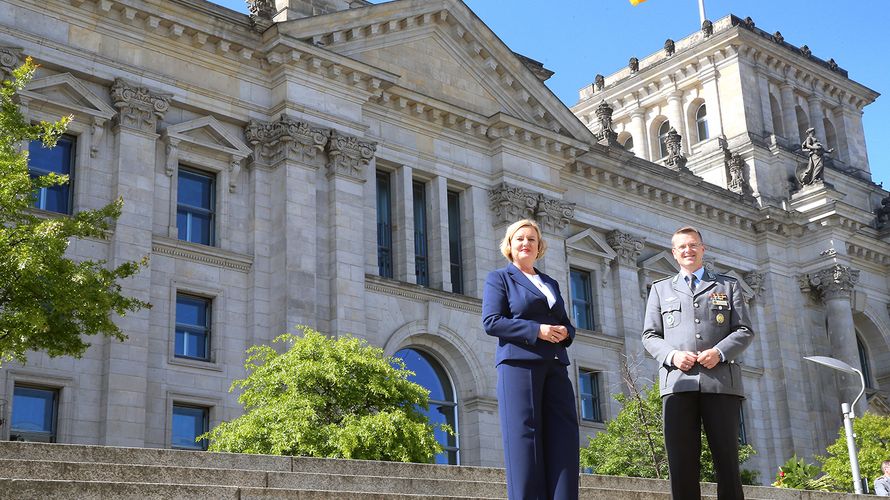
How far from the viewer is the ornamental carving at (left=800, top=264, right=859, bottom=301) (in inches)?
1758

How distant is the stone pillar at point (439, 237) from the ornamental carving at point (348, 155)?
10.0ft

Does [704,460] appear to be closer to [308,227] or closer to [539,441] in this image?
[308,227]

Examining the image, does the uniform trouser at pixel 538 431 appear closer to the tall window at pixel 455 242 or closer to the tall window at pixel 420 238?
the tall window at pixel 420 238

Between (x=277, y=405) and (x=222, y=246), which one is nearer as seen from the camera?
(x=277, y=405)

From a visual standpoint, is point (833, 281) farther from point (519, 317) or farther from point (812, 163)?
point (519, 317)

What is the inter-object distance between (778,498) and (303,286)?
15111mm

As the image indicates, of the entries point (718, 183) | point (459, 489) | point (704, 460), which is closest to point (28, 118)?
point (459, 489)

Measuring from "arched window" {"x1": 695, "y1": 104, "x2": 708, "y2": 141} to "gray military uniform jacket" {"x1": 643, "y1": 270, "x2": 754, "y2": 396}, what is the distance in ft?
140

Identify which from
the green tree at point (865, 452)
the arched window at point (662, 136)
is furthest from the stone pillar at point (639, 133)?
the green tree at point (865, 452)

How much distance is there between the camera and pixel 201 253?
92.6ft

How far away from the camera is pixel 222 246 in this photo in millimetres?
28812

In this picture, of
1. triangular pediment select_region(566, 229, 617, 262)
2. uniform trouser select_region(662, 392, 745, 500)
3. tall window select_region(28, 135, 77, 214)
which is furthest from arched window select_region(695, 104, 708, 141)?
uniform trouser select_region(662, 392, 745, 500)

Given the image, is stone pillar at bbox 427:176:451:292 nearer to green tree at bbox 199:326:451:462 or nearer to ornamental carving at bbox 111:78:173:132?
green tree at bbox 199:326:451:462

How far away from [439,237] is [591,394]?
24.5ft
